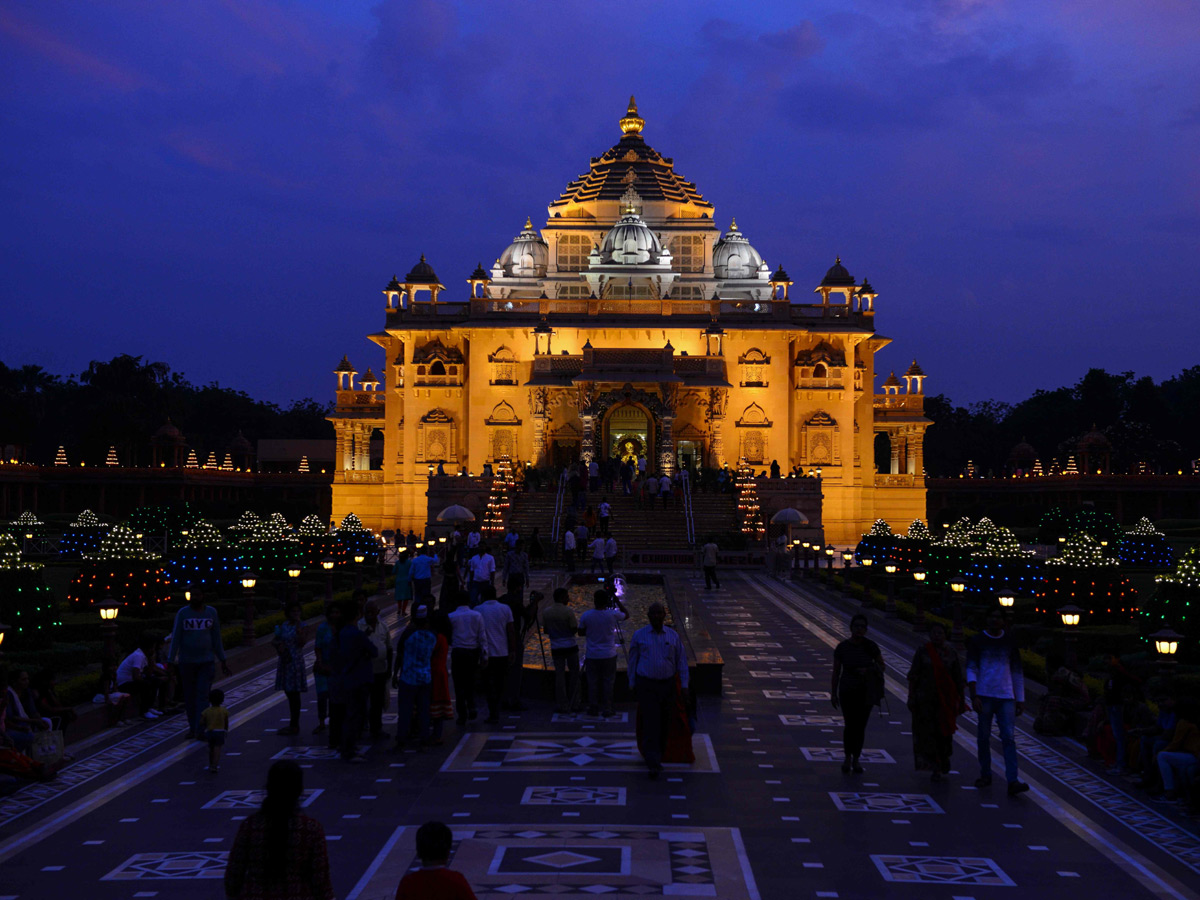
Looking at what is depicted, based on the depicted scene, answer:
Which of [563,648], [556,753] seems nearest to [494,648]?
[563,648]

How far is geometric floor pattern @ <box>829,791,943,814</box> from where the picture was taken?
35.6ft

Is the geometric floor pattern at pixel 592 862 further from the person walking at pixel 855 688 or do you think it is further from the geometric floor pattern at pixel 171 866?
the person walking at pixel 855 688

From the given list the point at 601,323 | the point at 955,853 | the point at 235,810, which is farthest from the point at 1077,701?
the point at 601,323

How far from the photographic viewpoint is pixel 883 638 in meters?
23.0

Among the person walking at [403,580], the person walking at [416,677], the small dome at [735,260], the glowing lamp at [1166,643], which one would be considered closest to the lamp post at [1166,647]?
the glowing lamp at [1166,643]

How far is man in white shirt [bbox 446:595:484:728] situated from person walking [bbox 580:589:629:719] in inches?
43.4

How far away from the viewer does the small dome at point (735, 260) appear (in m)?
64.5

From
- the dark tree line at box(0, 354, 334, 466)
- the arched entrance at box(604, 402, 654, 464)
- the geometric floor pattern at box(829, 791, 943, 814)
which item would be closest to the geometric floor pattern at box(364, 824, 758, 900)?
the geometric floor pattern at box(829, 791, 943, 814)

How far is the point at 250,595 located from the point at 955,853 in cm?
1351

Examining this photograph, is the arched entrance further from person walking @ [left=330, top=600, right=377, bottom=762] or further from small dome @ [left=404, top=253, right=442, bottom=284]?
person walking @ [left=330, top=600, right=377, bottom=762]

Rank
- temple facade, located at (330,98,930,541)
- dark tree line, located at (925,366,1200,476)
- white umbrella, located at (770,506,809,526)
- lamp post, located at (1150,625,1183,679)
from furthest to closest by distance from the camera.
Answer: dark tree line, located at (925,366,1200,476) → temple facade, located at (330,98,930,541) → white umbrella, located at (770,506,809,526) → lamp post, located at (1150,625,1183,679)

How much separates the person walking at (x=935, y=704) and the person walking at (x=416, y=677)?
4480 mm

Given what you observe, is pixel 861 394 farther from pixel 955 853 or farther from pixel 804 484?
pixel 955 853

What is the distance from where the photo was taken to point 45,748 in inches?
460
